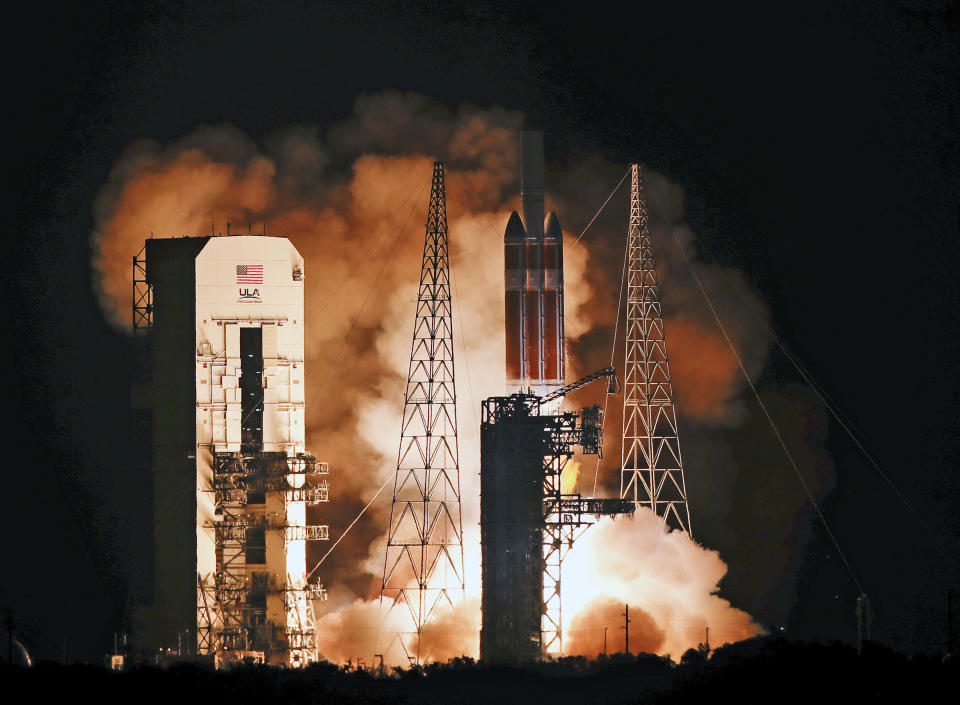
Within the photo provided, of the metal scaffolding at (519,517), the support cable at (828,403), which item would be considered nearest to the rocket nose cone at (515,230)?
the metal scaffolding at (519,517)

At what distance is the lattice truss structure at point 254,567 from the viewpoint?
64938mm

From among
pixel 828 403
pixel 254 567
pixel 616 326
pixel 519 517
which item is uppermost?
pixel 616 326

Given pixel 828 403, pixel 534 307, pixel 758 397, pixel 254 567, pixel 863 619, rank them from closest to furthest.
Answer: pixel 863 619 → pixel 254 567 → pixel 534 307 → pixel 758 397 → pixel 828 403

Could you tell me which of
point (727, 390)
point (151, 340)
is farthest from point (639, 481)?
point (151, 340)

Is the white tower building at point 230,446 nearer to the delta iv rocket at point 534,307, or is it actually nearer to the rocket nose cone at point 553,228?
the delta iv rocket at point 534,307

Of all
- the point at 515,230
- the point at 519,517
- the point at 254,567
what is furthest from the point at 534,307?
the point at 254,567

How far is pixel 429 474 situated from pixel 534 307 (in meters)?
4.88

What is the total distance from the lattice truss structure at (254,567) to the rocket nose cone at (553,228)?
26.1ft

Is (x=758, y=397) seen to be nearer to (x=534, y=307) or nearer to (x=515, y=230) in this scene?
(x=534, y=307)

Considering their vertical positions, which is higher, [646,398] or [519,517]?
[646,398]

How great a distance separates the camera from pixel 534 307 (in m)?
68.1

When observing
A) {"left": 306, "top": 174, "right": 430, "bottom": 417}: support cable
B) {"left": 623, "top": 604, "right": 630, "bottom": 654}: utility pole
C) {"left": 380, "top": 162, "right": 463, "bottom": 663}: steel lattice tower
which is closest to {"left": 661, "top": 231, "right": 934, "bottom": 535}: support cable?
{"left": 306, "top": 174, "right": 430, "bottom": 417}: support cable

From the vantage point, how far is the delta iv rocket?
68000mm

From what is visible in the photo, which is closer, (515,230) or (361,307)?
(515,230)
